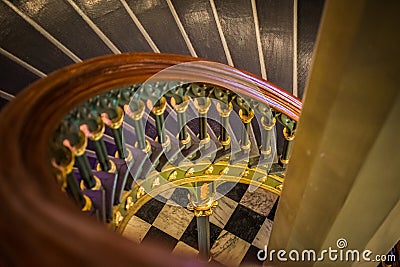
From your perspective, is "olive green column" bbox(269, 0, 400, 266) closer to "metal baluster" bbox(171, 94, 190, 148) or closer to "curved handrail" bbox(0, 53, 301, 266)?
"curved handrail" bbox(0, 53, 301, 266)

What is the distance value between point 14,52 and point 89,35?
19.4 inches

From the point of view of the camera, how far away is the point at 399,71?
1.14 metres

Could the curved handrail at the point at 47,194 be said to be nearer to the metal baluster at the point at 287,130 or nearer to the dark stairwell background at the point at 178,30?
the metal baluster at the point at 287,130

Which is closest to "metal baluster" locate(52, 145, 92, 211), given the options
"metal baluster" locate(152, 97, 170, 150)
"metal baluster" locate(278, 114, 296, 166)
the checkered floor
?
"metal baluster" locate(152, 97, 170, 150)

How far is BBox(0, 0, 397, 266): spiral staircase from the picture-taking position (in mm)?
1432

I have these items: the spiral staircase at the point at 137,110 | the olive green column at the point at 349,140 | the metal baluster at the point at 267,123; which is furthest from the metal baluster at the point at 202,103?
the olive green column at the point at 349,140

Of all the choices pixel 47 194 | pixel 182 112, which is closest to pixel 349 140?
pixel 47 194

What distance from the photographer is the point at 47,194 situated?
1.43 m

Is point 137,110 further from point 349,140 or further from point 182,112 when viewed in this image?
point 349,140

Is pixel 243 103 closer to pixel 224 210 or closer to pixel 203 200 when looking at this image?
pixel 203 200

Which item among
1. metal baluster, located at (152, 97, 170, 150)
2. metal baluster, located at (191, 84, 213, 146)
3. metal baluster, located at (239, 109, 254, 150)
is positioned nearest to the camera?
metal baluster, located at (152, 97, 170, 150)

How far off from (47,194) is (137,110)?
2.79ft

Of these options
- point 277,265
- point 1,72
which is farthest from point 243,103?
point 1,72

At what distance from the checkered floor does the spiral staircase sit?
0.15 metres
